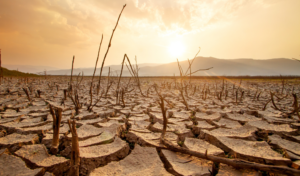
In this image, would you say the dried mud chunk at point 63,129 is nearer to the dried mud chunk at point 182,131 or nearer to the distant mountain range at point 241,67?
the dried mud chunk at point 182,131

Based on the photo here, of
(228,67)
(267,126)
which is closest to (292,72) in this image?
(228,67)

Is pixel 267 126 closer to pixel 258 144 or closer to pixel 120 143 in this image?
pixel 258 144

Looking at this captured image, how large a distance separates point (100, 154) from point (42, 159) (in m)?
0.33

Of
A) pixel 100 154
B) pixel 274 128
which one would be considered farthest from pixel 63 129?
pixel 274 128

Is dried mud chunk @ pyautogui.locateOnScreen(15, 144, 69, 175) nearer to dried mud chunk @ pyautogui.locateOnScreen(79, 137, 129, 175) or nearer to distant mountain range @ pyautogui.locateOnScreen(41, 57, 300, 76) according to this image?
dried mud chunk @ pyautogui.locateOnScreen(79, 137, 129, 175)

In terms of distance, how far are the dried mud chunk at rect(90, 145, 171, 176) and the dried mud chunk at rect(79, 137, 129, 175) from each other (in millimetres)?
64

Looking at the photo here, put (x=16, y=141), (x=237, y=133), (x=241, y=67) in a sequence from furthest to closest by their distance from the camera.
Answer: (x=241, y=67)
(x=237, y=133)
(x=16, y=141)

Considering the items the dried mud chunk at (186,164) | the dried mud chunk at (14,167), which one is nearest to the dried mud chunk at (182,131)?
the dried mud chunk at (186,164)

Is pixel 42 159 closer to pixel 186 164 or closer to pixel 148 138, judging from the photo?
pixel 148 138

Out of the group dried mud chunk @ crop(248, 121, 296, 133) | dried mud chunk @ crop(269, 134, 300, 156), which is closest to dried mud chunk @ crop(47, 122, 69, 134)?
dried mud chunk @ crop(269, 134, 300, 156)

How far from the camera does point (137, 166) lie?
804 millimetres

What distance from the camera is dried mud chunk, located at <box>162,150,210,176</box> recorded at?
0.74 meters

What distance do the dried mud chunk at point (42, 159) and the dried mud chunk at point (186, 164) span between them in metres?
0.61

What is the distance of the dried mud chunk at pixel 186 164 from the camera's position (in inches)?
28.9
